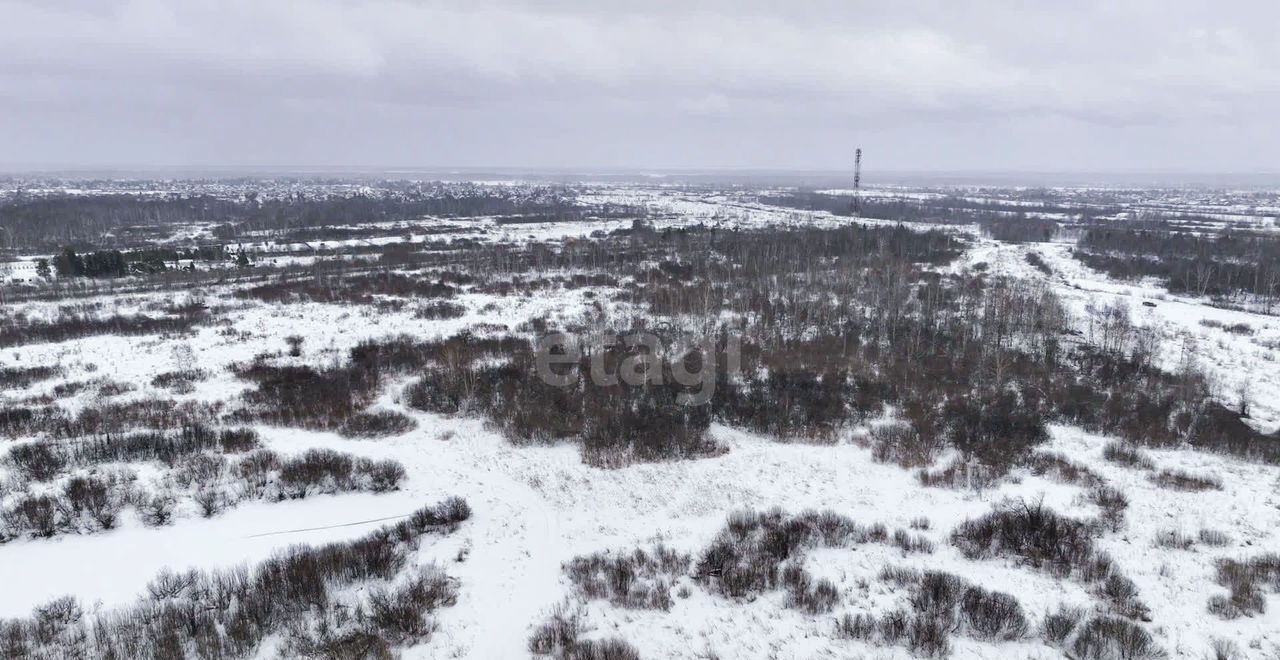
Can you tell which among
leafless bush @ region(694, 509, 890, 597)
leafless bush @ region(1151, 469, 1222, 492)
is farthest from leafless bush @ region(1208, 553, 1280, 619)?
leafless bush @ region(694, 509, 890, 597)

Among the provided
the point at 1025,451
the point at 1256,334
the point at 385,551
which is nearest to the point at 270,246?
the point at 385,551

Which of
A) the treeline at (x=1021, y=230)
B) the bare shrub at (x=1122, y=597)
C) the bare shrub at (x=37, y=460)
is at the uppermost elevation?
the treeline at (x=1021, y=230)

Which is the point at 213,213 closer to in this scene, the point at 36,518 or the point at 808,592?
the point at 36,518

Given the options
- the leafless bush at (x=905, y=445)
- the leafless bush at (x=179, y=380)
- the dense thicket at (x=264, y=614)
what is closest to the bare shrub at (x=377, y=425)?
the dense thicket at (x=264, y=614)

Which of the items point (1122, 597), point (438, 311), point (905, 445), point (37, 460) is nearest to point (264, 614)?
point (37, 460)

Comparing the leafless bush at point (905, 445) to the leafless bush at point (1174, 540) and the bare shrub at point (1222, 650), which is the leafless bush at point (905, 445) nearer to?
the leafless bush at point (1174, 540)

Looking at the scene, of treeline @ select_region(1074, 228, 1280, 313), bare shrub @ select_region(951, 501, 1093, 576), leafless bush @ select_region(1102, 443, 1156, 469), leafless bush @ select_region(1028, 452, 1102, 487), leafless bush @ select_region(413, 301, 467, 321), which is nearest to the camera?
bare shrub @ select_region(951, 501, 1093, 576)

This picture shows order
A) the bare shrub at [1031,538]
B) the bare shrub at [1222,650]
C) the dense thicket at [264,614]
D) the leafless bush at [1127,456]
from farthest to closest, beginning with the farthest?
the leafless bush at [1127,456], the bare shrub at [1031,538], the dense thicket at [264,614], the bare shrub at [1222,650]

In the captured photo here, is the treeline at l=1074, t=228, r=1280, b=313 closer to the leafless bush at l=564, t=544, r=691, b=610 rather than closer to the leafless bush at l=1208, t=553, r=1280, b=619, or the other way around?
the leafless bush at l=1208, t=553, r=1280, b=619
